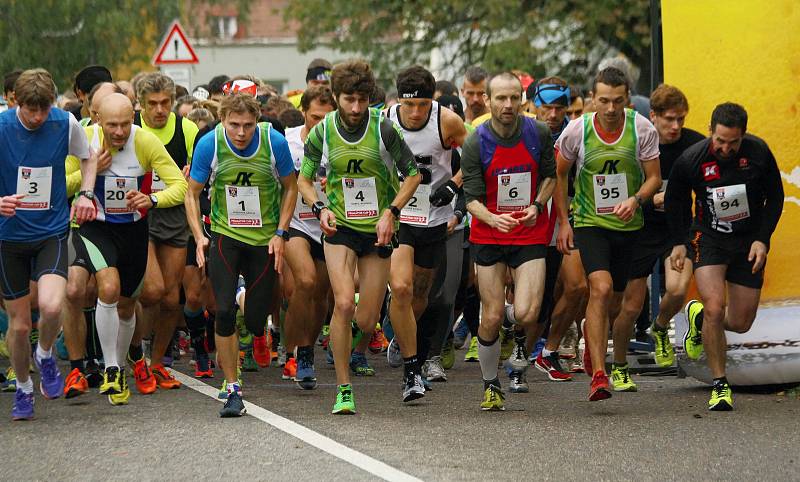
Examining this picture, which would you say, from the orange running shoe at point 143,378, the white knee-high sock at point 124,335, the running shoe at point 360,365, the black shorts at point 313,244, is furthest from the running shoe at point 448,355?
the white knee-high sock at point 124,335

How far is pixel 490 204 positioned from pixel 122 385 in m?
2.66

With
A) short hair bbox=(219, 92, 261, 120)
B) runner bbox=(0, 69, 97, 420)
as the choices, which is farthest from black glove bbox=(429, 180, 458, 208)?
runner bbox=(0, 69, 97, 420)

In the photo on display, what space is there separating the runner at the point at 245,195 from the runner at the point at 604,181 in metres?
1.85

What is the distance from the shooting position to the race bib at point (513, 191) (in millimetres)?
11242

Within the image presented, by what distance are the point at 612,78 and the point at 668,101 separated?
78 centimetres

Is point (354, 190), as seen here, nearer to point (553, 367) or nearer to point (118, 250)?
point (118, 250)

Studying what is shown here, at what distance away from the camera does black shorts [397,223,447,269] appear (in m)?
12.2

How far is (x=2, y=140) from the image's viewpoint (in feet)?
35.6

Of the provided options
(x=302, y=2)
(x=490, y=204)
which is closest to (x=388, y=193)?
(x=490, y=204)

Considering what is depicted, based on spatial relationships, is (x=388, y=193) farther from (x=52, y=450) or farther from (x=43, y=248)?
(x=52, y=450)

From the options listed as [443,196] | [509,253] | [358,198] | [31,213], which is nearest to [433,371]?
[443,196]

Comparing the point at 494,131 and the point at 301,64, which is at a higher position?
the point at 301,64

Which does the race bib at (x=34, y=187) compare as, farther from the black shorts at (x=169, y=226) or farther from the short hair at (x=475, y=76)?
the short hair at (x=475, y=76)

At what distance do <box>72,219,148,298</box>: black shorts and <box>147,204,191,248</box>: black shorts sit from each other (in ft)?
1.89
